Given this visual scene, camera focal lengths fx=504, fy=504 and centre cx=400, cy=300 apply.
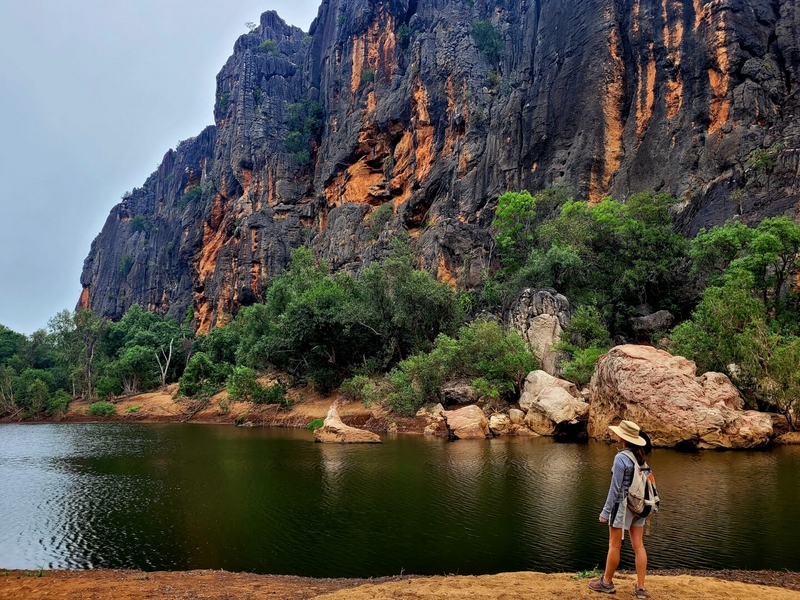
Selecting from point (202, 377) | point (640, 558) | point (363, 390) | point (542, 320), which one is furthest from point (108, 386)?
point (640, 558)

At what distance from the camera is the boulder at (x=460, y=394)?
31.2 meters

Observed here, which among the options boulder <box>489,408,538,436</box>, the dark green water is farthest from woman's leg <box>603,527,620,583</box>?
boulder <box>489,408,538,436</box>

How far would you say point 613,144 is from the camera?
44.2 meters

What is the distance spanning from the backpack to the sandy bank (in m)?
1.05

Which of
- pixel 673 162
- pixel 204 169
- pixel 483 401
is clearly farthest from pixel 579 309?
pixel 204 169

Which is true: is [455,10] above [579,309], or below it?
above

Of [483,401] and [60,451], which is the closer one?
[60,451]

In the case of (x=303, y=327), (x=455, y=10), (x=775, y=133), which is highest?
(x=455, y=10)

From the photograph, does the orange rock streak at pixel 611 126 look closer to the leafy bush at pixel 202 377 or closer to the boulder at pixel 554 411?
the boulder at pixel 554 411

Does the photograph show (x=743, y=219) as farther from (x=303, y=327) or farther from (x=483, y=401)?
(x=303, y=327)

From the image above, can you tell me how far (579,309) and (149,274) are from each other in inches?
3487

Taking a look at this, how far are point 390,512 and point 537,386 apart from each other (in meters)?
17.4

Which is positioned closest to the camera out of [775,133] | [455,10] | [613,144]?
[775,133]

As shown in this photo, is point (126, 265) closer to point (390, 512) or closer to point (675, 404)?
point (675, 404)
